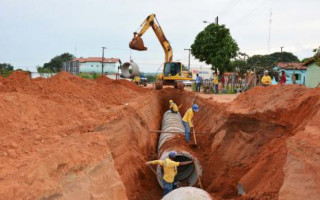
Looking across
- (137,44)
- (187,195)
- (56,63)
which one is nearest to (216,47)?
(137,44)

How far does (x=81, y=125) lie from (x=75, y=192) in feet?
11.1

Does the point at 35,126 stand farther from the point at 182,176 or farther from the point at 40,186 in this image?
the point at 182,176

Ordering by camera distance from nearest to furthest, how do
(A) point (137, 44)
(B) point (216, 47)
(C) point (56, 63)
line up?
(A) point (137, 44)
(B) point (216, 47)
(C) point (56, 63)

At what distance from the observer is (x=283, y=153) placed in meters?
7.68

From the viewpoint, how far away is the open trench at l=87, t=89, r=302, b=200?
8141 millimetres

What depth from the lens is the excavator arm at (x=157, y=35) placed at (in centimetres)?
2144

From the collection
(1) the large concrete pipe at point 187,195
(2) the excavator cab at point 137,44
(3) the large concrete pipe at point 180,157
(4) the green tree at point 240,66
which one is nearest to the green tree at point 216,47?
(4) the green tree at point 240,66

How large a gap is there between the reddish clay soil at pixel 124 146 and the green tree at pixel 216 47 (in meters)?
19.5

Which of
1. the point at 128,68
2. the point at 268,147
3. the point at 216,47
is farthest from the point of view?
the point at 216,47

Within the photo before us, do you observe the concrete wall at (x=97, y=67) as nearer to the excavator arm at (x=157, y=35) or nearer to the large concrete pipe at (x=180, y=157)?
the excavator arm at (x=157, y=35)

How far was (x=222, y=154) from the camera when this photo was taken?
11.1m

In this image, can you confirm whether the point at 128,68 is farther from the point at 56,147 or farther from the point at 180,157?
the point at 56,147

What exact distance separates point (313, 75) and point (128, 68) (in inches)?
706

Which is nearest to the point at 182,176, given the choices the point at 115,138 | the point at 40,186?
the point at 115,138
